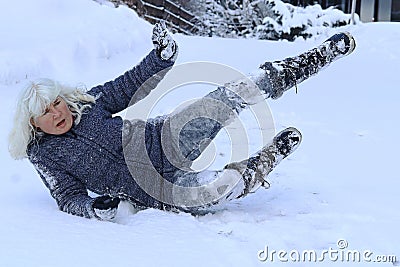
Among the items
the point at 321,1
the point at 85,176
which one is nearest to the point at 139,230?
the point at 85,176

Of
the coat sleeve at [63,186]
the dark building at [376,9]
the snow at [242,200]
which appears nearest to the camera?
the snow at [242,200]

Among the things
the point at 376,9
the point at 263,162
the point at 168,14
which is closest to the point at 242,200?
the point at 263,162

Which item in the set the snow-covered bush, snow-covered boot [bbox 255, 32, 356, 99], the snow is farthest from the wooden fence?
snow-covered boot [bbox 255, 32, 356, 99]

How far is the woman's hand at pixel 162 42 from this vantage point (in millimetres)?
2053

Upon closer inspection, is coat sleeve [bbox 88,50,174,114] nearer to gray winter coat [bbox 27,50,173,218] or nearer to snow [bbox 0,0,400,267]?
gray winter coat [bbox 27,50,173,218]

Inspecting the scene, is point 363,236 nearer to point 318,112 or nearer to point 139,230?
point 139,230

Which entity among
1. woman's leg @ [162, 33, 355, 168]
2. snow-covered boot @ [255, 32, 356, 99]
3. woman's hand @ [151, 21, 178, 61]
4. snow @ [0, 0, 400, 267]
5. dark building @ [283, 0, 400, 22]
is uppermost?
woman's hand @ [151, 21, 178, 61]

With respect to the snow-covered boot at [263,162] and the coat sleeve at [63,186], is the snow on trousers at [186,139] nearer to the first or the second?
the snow-covered boot at [263,162]

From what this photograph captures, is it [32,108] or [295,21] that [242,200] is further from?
[295,21]

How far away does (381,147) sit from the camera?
291 cm

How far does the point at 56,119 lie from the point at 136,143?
287mm

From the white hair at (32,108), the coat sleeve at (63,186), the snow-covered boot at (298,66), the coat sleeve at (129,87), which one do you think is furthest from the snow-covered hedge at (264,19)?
the coat sleeve at (63,186)

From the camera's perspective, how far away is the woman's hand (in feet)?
6.73

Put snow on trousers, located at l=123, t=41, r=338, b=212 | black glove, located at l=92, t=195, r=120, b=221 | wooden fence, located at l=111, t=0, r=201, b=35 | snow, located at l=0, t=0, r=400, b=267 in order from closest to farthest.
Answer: snow, located at l=0, t=0, r=400, b=267 < black glove, located at l=92, t=195, r=120, b=221 < snow on trousers, located at l=123, t=41, r=338, b=212 < wooden fence, located at l=111, t=0, r=201, b=35
